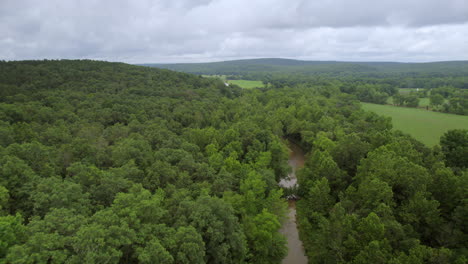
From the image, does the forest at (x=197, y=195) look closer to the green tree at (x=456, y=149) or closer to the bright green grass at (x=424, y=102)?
the green tree at (x=456, y=149)

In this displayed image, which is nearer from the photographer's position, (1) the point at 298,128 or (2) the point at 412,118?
(1) the point at 298,128

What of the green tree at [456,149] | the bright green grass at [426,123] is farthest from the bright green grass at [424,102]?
the green tree at [456,149]

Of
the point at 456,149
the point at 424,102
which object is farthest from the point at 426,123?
the point at 424,102

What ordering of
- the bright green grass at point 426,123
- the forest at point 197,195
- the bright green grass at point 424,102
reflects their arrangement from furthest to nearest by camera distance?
the bright green grass at point 424,102, the bright green grass at point 426,123, the forest at point 197,195

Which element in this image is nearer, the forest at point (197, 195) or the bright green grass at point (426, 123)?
the forest at point (197, 195)

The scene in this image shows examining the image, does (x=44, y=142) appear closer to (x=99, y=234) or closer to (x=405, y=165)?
(x=99, y=234)

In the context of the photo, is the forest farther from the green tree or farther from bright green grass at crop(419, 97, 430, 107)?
bright green grass at crop(419, 97, 430, 107)

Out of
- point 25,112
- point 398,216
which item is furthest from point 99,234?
point 25,112

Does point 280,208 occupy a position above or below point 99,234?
below
